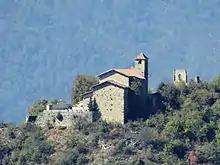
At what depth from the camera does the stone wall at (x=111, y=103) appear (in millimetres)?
98000

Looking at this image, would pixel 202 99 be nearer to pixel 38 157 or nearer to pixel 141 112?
pixel 141 112

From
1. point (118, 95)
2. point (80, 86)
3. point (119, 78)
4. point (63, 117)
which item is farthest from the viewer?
point (80, 86)

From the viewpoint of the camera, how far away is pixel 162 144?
3821 inches

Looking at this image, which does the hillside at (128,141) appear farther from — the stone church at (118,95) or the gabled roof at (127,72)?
the gabled roof at (127,72)

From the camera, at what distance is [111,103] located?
9819cm

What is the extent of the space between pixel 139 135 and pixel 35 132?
765 centimetres

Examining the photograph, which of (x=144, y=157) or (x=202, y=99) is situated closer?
(x=144, y=157)

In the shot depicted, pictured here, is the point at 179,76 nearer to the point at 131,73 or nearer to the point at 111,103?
the point at 131,73

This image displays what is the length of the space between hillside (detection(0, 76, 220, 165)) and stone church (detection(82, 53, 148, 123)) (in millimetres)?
825

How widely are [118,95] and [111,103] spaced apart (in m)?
0.72

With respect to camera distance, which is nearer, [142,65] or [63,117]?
[63,117]

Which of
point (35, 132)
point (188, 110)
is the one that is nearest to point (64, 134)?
point (35, 132)

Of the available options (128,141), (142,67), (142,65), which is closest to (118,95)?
(128,141)

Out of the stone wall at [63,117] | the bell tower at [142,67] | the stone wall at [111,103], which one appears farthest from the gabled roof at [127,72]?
the stone wall at [63,117]
